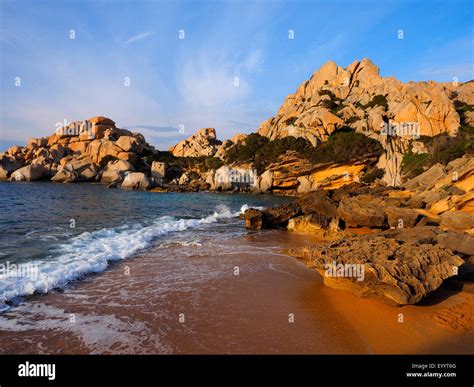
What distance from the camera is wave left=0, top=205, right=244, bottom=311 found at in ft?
24.3

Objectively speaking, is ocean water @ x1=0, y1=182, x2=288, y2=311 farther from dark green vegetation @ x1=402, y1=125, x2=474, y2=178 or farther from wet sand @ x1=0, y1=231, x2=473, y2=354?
dark green vegetation @ x1=402, y1=125, x2=474, y2=178

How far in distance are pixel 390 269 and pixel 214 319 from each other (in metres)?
4.15

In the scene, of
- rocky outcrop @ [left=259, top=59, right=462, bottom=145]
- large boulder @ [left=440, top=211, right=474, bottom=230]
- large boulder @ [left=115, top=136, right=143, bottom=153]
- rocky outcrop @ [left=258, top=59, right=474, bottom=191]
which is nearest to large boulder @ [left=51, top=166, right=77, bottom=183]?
large boulder @ [left=115, top=136, right=143, bottom=153]

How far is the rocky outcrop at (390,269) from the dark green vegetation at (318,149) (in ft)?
137

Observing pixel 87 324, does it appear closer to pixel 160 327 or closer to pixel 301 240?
pixel 160 327

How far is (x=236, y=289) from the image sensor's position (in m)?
7.77

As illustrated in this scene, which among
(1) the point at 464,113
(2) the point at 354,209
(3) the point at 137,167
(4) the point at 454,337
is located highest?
(1) the point at 464,113

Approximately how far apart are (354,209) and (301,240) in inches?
153

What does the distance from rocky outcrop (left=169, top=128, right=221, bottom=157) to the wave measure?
75962 millimetres

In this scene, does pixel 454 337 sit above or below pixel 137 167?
below

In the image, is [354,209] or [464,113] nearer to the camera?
[354,209]

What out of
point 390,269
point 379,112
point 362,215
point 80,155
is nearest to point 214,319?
point 390,269

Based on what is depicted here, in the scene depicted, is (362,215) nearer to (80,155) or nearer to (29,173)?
(29,173)
